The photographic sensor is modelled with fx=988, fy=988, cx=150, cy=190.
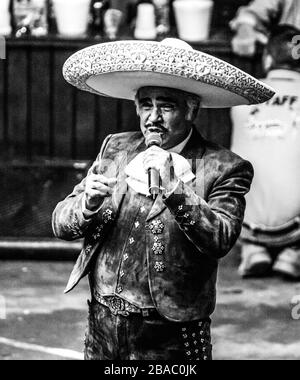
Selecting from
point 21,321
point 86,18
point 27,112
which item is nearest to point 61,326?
point 21,321

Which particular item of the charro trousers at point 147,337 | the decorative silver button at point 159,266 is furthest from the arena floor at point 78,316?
the decorative silver button at point 159,266

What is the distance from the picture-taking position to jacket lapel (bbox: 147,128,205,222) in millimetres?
3604

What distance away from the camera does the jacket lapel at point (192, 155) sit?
142 inches

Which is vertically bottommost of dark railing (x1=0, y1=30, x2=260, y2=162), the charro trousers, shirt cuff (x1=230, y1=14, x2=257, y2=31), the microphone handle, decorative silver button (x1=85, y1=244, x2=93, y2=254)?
dark railing (x1=0, y1=30, x2=260, y2=162)

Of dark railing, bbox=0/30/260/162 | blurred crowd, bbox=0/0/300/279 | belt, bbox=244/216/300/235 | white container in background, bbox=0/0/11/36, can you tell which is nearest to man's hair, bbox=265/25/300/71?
blurred crowd, bbox=0/0/300/279

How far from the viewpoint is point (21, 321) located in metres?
6.59

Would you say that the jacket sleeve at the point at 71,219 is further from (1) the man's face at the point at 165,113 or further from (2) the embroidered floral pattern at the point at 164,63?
(2) the embroidered floral pattern at the point at 164,63

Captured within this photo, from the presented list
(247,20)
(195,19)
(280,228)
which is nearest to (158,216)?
(280,228)

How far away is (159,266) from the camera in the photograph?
3.54 metres

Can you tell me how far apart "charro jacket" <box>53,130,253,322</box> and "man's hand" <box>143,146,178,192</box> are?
4 centimetres

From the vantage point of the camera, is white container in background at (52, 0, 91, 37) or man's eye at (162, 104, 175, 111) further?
white container in background at (52, 0, 91, 37)

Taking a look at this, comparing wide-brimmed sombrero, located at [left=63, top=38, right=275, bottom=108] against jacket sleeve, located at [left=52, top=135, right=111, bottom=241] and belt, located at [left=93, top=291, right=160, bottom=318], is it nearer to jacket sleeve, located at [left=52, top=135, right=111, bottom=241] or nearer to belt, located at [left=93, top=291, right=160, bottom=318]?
jacket sleeve, located at [left=52, top=135, right=111, bottom=241]

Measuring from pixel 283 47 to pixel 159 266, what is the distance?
14.1 feet

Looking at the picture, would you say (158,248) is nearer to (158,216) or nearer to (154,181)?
(158,216)
